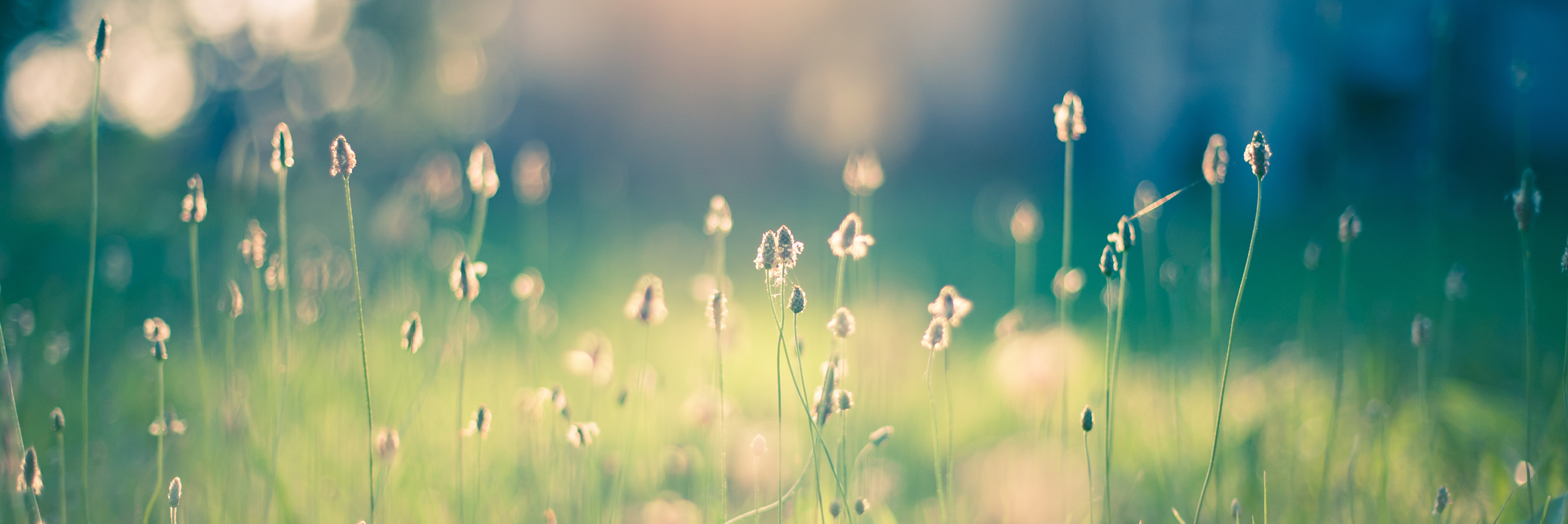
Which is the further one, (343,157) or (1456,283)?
(1456,283)

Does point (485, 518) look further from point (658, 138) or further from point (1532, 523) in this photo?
point (658, 138)

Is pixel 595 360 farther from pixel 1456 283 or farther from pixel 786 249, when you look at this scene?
pixel 1456 283

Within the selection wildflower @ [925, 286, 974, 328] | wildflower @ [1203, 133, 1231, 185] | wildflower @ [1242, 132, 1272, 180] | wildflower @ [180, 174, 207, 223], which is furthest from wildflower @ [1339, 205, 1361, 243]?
wildflower @ [180, 174, 207, 223]

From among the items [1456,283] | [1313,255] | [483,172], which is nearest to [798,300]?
[483,172]

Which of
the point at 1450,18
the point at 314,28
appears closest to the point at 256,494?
the point at 1450,18

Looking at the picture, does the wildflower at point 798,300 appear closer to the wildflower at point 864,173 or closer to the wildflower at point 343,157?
the wildflower at point 864,173
